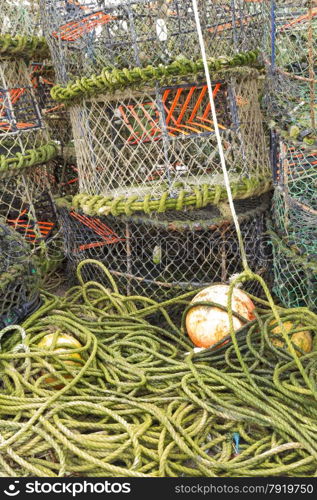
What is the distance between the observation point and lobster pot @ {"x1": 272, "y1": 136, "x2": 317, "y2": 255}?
2.60 metres

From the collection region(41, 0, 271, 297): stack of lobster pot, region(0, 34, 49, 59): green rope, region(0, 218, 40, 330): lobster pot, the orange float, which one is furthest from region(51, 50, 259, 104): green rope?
the orange float

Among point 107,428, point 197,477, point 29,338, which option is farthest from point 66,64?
point 197,477

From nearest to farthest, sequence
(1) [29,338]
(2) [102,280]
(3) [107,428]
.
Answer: (3) [107,428] → (1) [29,338] → (2) [102,280]

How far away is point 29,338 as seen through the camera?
2412mm

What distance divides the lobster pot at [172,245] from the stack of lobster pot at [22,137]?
1.32ft

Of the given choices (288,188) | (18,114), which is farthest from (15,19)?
(288,188)

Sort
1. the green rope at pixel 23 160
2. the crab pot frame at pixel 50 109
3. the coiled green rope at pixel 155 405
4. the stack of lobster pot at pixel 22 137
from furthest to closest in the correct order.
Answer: the crab pot frame at pixel 50 109
the stack of lobster pot at pixel 22 137
the green rope at pixel 23 160
the coiled green rope at pixel 155 405

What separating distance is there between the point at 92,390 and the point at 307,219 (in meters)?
1.43

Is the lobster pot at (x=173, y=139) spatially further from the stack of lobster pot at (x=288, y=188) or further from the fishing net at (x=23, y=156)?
the fishing net at (x=23, y=156)

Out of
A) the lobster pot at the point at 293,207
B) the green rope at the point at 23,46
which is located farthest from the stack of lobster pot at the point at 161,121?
the green rope at the point at 23,46

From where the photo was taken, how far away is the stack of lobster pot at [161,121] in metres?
2.64

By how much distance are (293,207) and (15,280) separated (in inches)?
57.5

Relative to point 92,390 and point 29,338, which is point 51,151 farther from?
point 92,390

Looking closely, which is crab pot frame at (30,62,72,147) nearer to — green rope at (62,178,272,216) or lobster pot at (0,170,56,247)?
lobster pot at (0,170,56,247)
